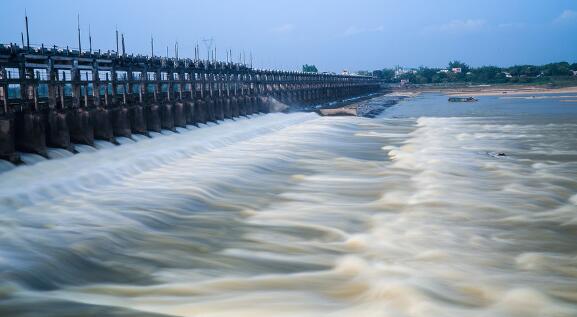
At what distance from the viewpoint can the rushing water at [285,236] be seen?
6.39m

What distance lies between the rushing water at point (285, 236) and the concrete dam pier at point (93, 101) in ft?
3.10

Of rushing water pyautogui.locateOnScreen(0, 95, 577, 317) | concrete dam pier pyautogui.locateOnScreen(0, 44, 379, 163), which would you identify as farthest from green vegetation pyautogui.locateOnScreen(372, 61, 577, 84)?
rushing water pyautogui.locateOnScreen(0, 95, 577, 317)

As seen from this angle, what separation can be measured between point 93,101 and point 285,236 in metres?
13.3

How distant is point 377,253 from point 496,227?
252 centimetres

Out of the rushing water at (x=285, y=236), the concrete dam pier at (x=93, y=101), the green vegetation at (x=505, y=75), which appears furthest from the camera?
the green vegetation at (x=505, y=75)

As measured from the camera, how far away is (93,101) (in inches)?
792

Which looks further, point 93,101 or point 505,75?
point 505,75

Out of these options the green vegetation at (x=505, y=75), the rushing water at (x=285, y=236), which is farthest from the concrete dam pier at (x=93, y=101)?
the green vegetation at (x=505, y=75)

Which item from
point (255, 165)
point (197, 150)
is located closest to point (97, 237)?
point (255, 165)

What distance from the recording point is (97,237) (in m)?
8.56

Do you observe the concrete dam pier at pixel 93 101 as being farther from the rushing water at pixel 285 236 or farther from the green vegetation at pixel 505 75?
the green vegetation at pixel 505 75

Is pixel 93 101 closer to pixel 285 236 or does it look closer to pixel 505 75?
pixel 285 236

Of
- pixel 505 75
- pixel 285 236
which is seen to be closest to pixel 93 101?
pixel 285 236

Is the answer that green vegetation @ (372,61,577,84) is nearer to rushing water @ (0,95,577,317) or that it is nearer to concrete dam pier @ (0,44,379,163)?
concrete dam pier @ (0,44,379,163)
